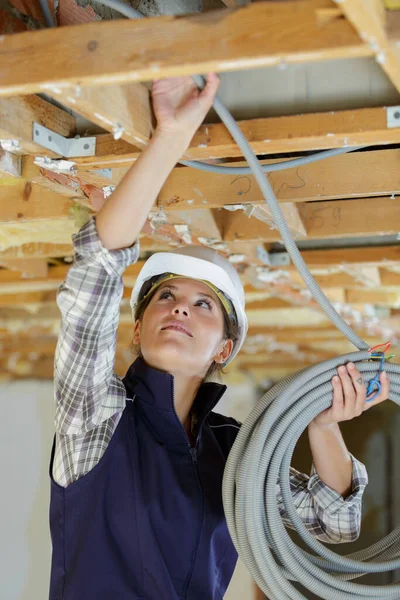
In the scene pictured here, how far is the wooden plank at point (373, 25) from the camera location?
3.22ft

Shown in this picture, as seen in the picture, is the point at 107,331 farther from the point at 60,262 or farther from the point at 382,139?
the point at 60,262

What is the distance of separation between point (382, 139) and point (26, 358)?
17.8 ft

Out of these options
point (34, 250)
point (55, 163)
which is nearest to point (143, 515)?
point (55, 163)

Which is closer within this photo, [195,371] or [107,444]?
[107,444]

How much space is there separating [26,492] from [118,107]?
5130mm

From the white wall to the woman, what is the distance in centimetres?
377

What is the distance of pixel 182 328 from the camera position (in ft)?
5.93

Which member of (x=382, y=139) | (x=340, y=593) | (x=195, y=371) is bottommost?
(x=340, y=593)

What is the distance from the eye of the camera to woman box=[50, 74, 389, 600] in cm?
141

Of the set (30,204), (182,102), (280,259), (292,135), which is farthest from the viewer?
(280,259)

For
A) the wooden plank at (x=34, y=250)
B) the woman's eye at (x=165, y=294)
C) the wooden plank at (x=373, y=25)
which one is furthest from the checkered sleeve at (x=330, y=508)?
the wooden plank at (x=34, y=250)

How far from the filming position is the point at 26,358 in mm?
6582

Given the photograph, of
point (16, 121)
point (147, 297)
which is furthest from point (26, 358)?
point (16, 121)

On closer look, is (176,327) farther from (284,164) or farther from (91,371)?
(284,164)
